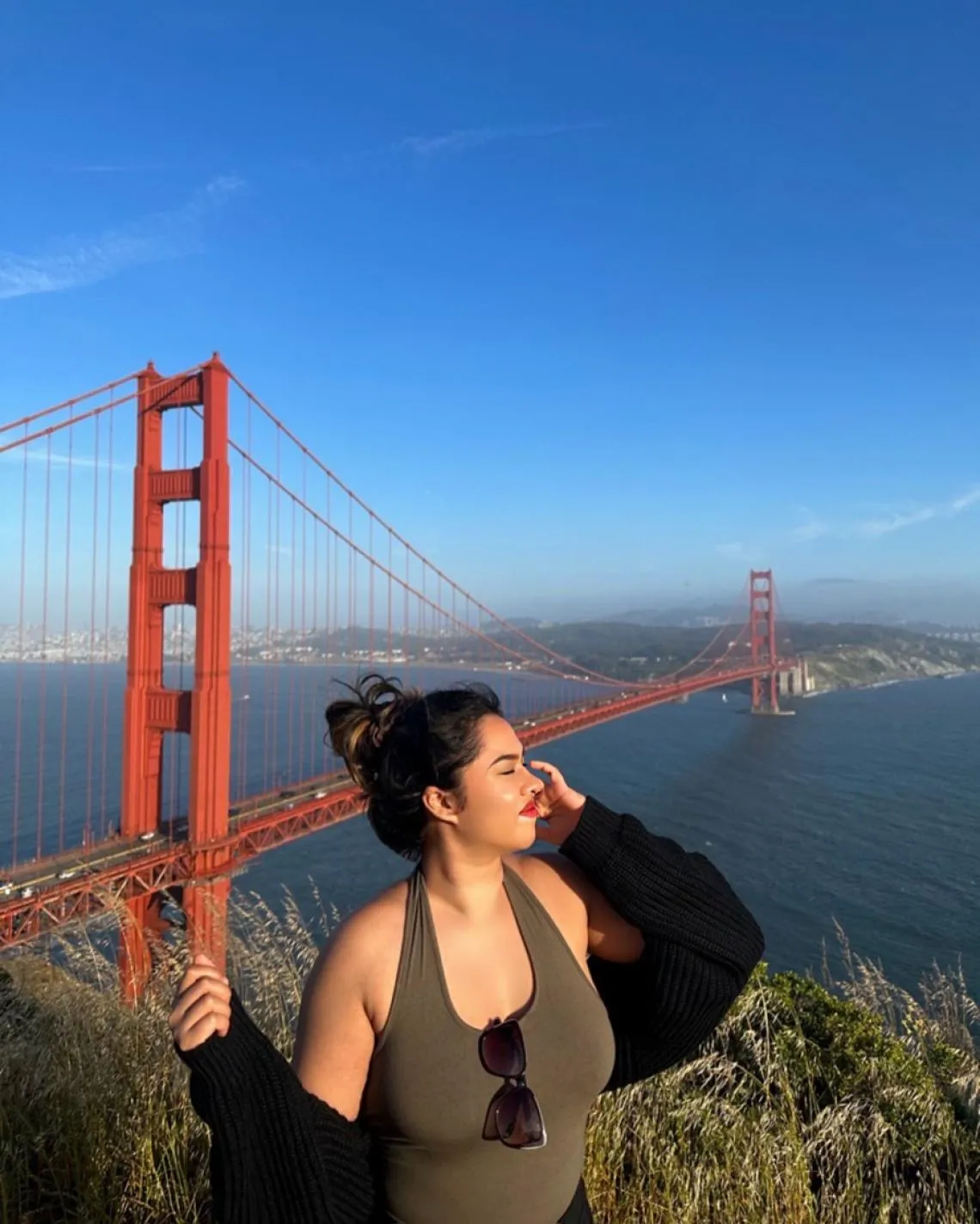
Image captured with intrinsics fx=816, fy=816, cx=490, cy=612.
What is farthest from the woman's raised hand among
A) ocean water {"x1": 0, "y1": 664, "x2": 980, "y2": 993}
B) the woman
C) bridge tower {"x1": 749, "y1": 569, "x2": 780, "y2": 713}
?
bridge tower {"x1": 749, "y1": 569, "x2": 780, "y2": 713}

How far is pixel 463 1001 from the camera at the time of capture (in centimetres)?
102

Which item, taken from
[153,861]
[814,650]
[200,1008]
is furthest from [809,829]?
[814,650]

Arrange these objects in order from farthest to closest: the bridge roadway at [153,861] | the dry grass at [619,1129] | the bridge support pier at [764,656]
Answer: the bridge support pier at [764,656], the bridge roadway at [153,861], the dry grass at [619,1129]

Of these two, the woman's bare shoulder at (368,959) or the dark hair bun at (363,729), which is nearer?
the woman's bare shoulder at (368,959)

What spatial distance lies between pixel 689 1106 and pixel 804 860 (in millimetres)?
16057

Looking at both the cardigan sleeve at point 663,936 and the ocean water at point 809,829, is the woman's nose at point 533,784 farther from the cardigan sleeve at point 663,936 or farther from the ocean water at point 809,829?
the ocean water at point 809,829

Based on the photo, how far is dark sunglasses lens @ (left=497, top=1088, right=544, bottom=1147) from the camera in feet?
3.22

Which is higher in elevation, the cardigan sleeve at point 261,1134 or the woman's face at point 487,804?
the woman's face at point 487,804

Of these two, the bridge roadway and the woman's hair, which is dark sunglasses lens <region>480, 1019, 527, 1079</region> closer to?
the woman's hair

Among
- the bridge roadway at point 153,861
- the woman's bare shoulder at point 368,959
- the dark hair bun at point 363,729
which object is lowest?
the bridge roadway at point 153,861

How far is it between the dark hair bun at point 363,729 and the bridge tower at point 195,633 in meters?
9.47

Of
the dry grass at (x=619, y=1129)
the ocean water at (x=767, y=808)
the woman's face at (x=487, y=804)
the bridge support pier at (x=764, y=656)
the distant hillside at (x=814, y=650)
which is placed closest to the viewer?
the woman's face at (x=487, y=804)

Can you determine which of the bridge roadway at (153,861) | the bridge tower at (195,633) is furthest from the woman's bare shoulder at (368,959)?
the bridge tower at (195,633)

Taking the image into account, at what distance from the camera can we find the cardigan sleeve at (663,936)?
3.65 ft
